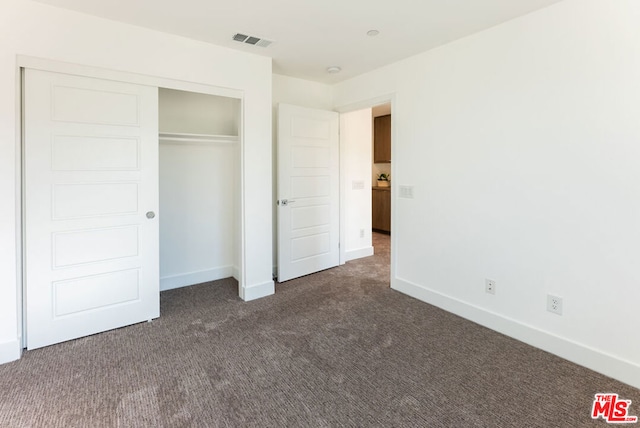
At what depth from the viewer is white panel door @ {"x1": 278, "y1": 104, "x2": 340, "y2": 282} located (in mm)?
4023

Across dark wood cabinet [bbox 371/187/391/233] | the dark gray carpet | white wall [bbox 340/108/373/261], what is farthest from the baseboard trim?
dark wood cabinet [bbox 371/187/391/233]

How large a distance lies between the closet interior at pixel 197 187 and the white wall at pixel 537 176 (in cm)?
206

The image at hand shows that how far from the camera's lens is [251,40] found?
3080 mm

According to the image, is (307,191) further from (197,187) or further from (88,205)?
(88,205)

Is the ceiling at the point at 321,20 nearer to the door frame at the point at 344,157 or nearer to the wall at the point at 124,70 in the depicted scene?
the wall at the point at 124,70

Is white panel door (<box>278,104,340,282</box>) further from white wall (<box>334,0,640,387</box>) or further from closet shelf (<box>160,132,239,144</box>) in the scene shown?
white wall (<box>334,0,640,387</box>)

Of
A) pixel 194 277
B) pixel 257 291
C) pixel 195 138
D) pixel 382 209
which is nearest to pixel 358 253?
pixel 257 291

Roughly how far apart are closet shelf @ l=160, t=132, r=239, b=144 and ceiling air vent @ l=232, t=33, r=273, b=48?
3.66 ft

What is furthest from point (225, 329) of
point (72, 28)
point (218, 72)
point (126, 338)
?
point (72, 28)

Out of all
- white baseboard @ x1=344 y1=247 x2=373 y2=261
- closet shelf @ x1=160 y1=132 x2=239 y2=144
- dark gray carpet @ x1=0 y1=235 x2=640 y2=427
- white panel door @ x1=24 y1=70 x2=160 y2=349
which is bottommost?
dark gray carpet @ x1=0 y1=235 x2=640 y2=427

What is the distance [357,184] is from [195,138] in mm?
2456

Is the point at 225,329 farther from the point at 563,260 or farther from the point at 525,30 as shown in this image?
the point at 525,30

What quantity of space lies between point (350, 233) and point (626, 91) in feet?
11.5

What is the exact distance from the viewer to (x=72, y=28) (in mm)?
2527
